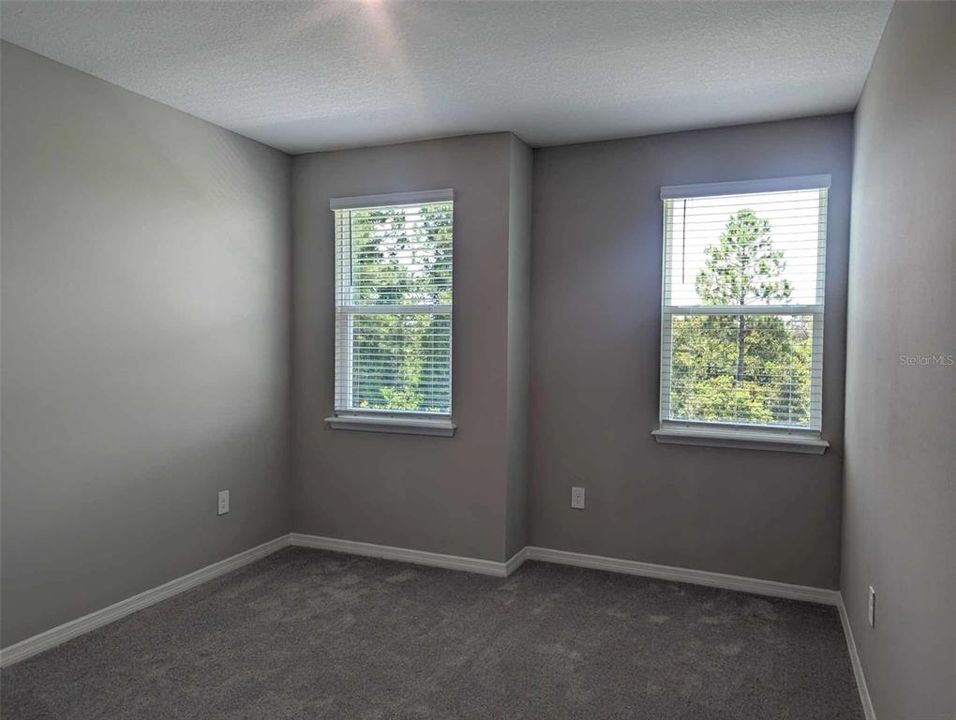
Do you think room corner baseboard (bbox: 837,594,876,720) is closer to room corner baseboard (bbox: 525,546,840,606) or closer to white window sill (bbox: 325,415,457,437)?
room corner baseboard (bbox: 525,546,840,606)

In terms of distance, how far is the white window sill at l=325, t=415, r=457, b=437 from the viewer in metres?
3.89

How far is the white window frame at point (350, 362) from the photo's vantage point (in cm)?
389

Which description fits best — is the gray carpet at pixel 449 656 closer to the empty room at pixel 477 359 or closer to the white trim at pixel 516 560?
the empty room at pixel 477 359

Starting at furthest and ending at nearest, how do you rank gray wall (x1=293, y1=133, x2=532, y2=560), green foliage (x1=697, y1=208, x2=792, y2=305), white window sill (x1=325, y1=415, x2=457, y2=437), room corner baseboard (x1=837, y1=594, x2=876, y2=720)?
white window sill (x1=325, y1=415, x2=457, y2=437), gray wall (x1=293, y1=133, x2=532, y2=560), green foliage (x1=697, y1=208, x2=792, y2=305), room corner baseboard (x1=837, y1=594, x2=876, y2=720)

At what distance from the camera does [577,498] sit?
3.93 metres

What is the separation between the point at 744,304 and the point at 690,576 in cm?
146

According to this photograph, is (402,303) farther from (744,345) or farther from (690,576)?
(690,576)

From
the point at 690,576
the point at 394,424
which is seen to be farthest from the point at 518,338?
the point at 690,576

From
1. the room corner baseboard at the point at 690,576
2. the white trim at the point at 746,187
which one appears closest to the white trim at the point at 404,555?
the room corner baseboard at the point at 690,576

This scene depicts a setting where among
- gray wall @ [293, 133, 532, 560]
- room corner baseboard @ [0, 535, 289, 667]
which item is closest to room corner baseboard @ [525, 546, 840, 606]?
gray wall @ [293, 133, 532, 560]

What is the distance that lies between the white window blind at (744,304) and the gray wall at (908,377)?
0.52 m

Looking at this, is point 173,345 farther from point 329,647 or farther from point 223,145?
point 329,647

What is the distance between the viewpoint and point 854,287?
307cm

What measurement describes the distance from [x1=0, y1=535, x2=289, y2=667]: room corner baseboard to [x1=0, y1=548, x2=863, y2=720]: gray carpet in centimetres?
6
